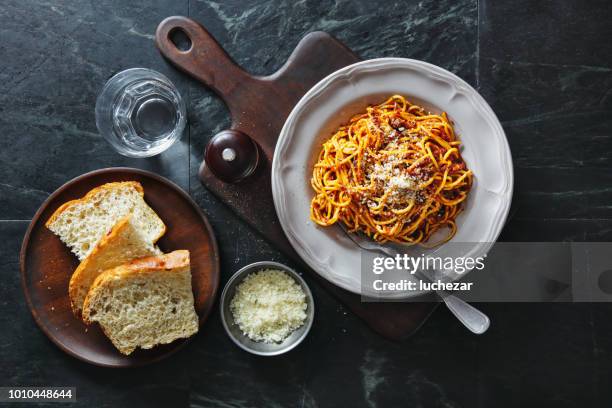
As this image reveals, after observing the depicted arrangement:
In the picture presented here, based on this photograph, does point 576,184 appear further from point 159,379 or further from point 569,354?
point 159,379

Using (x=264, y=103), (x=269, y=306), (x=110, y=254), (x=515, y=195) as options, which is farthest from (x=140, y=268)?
(x=515, y=195)

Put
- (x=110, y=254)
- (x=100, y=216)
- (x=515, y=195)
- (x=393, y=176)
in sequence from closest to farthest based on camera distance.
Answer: (x=393, y=176) < (x=110, y=254) < (x=100, y=216) < (x=515, y=195)

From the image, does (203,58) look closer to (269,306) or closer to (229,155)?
(229,155)

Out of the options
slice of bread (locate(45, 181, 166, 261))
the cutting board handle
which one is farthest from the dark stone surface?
slice of bread (locate(45, 181, 166, 261))

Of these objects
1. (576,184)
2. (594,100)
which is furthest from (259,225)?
(594,100)

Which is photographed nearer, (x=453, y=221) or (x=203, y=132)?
(x=453, y=221)

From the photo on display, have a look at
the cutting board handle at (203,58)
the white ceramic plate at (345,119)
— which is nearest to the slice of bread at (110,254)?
the white ceramic plate at (345,119)

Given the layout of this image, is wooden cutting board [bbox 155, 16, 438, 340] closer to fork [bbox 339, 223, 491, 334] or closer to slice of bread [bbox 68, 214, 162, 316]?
fork [bbox 339, 223, 491, 334]

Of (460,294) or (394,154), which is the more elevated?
(394,154)
